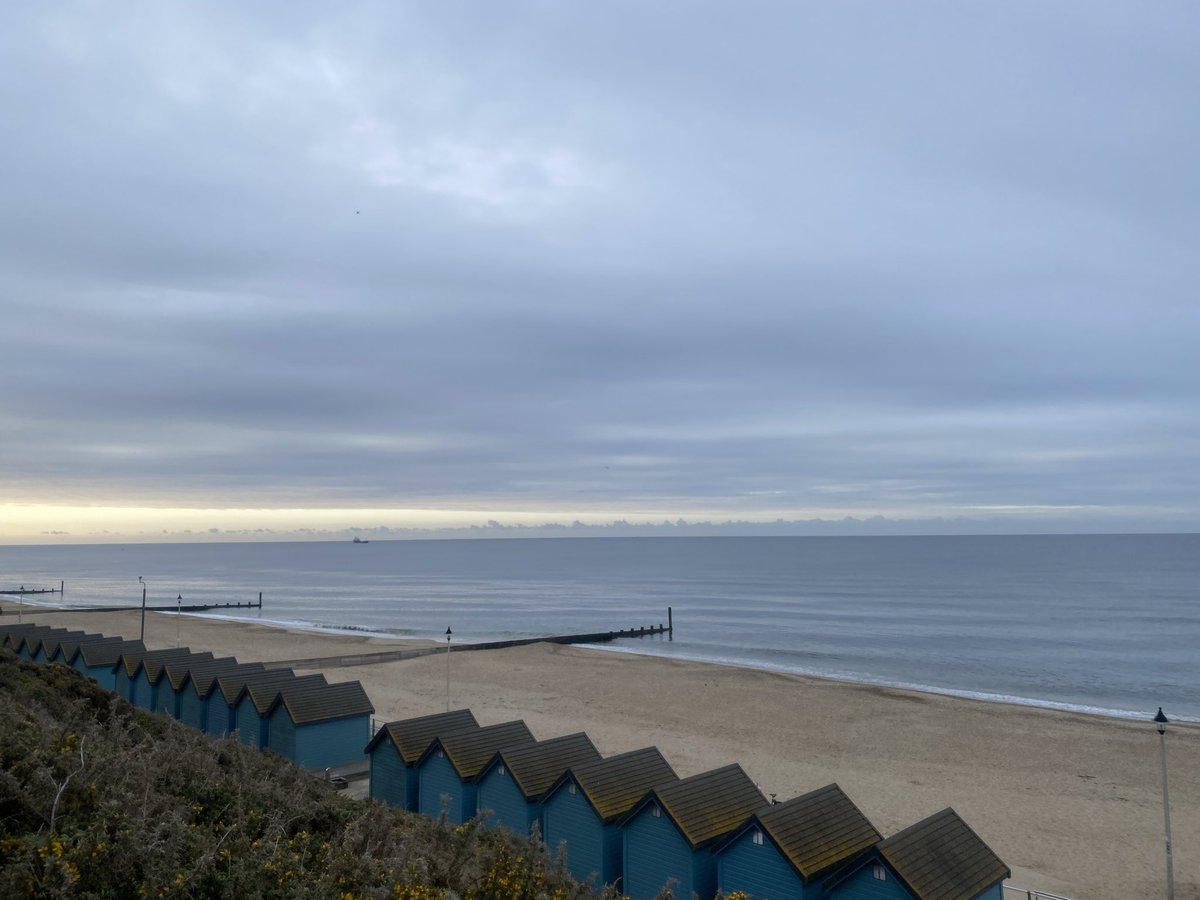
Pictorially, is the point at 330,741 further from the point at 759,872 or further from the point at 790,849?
the point at 790,849

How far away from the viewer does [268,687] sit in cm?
2672

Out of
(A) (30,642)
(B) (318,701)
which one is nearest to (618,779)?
(B) (318,701)

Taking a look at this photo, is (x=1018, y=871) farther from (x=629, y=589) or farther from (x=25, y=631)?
(x=629, y=589)

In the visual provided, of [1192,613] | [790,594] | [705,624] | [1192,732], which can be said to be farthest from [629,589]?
[1192,732]

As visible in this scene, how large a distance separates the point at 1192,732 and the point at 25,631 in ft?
186

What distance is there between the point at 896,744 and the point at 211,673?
2750 centimetres

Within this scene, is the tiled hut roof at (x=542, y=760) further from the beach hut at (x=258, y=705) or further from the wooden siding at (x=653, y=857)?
the beach hut at (x=258, y=705)

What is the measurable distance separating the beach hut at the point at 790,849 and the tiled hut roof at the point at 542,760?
16.1 ft

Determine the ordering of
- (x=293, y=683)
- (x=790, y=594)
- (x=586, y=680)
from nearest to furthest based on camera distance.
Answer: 1. (x=293, y=683)
2. (x=586, y=680)
3. (x=790, y=594)

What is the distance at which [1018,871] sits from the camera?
21.2 meters

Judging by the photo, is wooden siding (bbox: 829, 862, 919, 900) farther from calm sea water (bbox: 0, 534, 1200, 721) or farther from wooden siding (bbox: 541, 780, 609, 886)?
calm sea water (bbox: 0, 534, 1200, 721)

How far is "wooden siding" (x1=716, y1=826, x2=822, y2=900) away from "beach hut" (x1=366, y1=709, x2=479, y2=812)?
9.11 m

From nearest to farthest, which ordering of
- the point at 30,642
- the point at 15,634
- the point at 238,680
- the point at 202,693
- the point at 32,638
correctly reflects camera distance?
the point at 238,680, the point at 202,693, the point at 30,642, the point at 32,638, the point at 15,634

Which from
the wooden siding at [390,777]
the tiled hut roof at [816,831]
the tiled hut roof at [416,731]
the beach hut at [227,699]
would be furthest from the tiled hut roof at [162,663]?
the tiled hut roof at [816,831]
